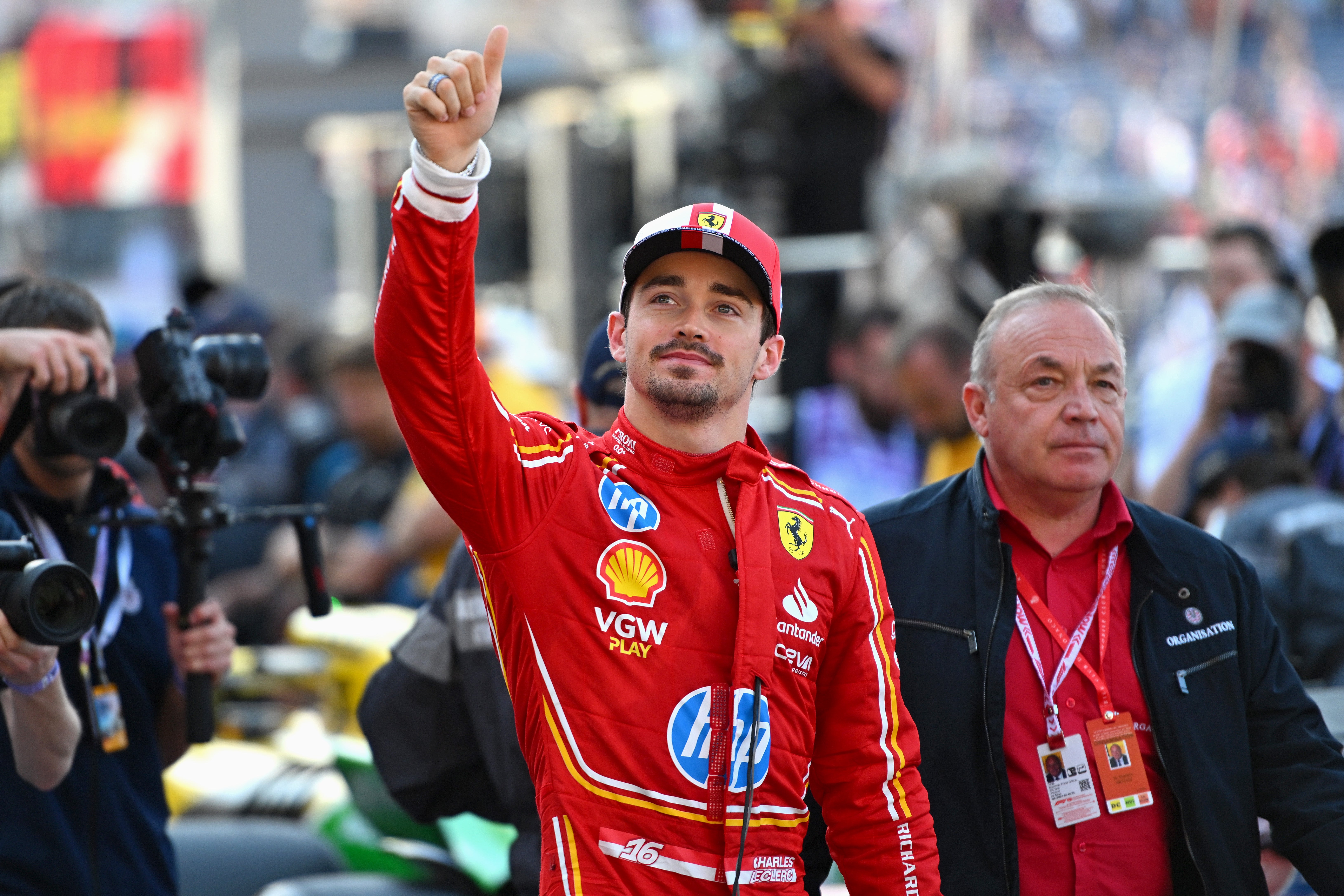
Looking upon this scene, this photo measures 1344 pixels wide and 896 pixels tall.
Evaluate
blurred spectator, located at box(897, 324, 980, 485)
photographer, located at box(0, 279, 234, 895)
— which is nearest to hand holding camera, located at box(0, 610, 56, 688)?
photographer, located at box(0, 279, 234, 895)

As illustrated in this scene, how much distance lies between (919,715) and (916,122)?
21.7 feet

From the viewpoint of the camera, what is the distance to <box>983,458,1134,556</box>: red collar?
3.24 metres

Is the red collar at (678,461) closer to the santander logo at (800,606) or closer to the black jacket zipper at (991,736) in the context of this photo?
the santander logo at (800,606)

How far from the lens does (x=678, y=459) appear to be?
262cm

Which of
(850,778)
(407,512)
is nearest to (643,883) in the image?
(850,778)

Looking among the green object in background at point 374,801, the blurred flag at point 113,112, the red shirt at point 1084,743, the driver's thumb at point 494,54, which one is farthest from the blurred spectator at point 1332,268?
the blurred flag at point 113,112

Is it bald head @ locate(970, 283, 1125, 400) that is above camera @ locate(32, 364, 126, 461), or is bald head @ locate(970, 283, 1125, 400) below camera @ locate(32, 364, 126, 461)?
above

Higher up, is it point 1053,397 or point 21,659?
point 1053,397

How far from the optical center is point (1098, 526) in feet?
10.7

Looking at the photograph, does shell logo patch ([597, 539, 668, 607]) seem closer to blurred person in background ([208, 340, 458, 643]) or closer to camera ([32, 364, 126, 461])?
camera ([32, 364, 126, 461])

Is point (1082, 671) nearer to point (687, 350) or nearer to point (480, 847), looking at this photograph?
point (687, 350)

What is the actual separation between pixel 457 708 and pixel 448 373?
1.37 metres

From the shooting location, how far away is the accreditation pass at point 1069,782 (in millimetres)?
3018

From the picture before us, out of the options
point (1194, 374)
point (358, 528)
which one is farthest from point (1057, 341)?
point (358, 528)
